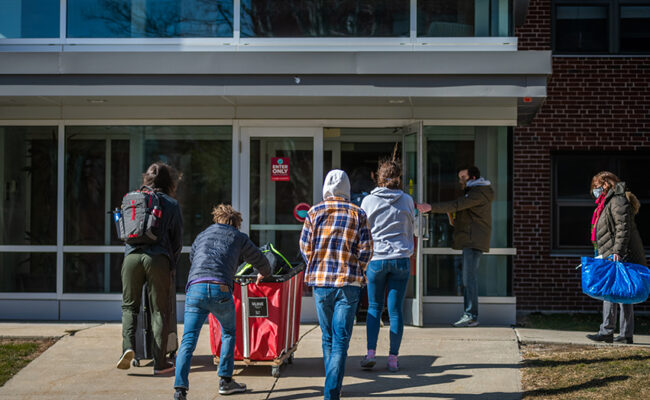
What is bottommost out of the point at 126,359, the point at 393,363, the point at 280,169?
the point at 393,363

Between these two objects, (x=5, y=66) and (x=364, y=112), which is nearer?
(x=5, y=66)

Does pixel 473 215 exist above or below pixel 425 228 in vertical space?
above

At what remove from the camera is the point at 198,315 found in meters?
5.94

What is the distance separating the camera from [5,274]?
9930mm

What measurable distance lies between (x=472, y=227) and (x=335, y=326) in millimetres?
3891

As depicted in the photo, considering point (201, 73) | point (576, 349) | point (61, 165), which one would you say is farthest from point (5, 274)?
point (576, 349)

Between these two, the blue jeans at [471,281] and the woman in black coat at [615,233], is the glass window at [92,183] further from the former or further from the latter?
the woman in black coat at [615,233]

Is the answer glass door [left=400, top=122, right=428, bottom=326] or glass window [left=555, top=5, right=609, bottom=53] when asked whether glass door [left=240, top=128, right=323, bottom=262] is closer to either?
glass door [left=400, top=122, right=428, bottom=326]

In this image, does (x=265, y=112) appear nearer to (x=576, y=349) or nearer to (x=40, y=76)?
(x=40, y=76)

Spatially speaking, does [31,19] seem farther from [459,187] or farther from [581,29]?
[581,29]

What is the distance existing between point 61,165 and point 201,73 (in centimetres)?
270

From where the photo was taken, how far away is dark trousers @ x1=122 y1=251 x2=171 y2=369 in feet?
21.9

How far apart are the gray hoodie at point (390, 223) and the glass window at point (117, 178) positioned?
3.28 meters

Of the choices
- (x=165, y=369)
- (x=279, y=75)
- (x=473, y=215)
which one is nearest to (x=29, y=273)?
(x=165, y=369)
